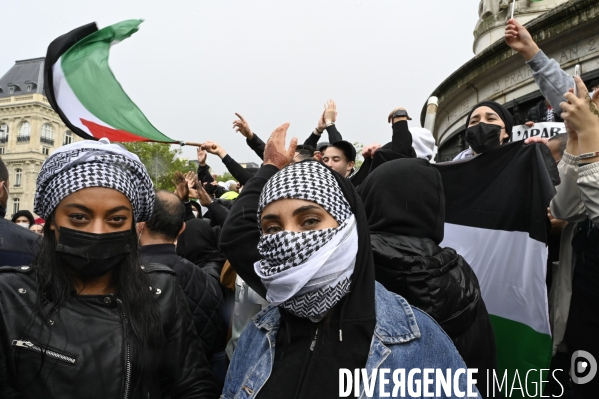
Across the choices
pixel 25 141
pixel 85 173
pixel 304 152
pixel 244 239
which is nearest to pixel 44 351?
pixel 85 173

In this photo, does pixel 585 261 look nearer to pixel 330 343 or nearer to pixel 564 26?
pixel 330 343

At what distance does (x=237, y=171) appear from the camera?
4.16 m

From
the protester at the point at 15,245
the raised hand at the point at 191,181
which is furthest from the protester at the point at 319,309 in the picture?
the raised hand at the point at 191,181

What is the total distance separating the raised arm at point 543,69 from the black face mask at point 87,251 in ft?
10.2

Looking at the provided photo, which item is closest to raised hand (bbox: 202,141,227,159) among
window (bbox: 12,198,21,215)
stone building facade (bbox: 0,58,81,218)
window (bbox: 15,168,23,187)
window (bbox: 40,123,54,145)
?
stone building facade (bbox: 0,58,81,218)

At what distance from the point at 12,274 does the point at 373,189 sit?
1.63 m

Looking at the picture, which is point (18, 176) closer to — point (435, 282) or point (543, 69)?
point (543, 69)

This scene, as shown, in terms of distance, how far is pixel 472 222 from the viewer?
409cm

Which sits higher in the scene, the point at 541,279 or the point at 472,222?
the point at 472,222

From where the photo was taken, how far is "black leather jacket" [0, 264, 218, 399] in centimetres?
199

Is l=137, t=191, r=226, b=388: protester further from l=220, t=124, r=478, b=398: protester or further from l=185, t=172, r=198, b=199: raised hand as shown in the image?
l=185, t=172, r=198, b=199: raised hand

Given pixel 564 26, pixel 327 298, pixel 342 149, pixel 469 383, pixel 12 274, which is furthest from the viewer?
pixel 564 26

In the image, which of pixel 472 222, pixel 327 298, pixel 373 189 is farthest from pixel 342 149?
pixel 327 298

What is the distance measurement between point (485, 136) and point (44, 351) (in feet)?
11.3
